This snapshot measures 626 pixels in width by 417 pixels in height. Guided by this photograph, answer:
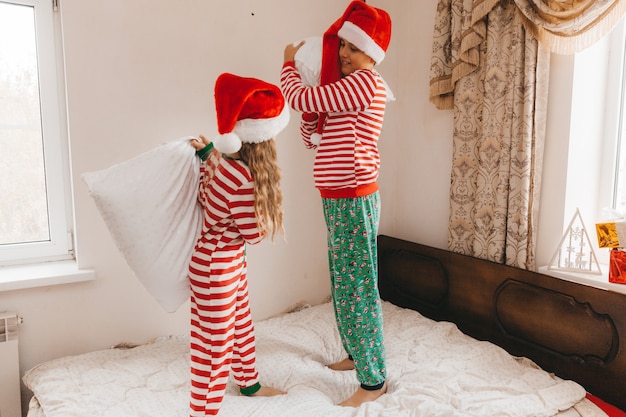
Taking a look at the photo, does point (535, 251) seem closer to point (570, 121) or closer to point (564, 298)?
point (564, 298)

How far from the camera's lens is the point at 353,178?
4.78 feet

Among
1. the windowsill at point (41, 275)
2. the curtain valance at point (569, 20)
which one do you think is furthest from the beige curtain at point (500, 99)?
the windowsill at point (41, 275)

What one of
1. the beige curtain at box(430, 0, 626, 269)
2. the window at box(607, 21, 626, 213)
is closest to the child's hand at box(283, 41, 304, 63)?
the beige curtain at box(430, 0, 626, 269)

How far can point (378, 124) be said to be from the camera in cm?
151

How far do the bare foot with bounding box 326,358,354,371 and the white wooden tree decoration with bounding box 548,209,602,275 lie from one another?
845mm

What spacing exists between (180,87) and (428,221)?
4.40ft

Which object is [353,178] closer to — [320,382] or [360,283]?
[360,283]

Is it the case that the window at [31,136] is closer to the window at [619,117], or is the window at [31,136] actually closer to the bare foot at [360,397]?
the bare foot at [360,397]

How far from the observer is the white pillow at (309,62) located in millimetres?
1481

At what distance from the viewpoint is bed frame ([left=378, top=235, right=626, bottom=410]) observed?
1493mm

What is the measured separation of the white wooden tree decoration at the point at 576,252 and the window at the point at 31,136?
6.43 feet

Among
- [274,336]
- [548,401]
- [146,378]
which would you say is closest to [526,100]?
[548,401]

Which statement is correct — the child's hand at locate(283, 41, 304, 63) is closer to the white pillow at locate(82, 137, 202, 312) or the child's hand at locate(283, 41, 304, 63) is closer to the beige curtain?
the white pillow at locate(82, 137, 202, 312)

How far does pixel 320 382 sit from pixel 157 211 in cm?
83
